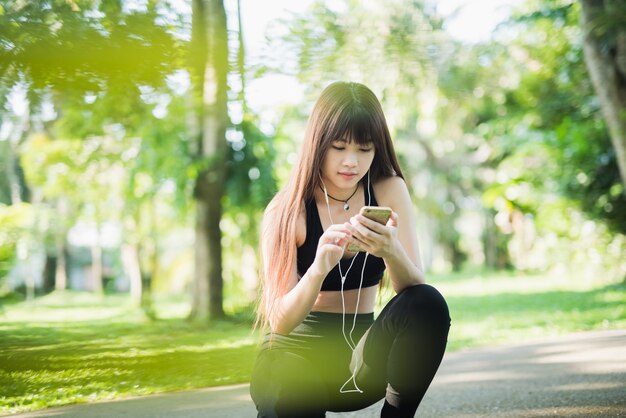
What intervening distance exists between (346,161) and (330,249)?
301mm

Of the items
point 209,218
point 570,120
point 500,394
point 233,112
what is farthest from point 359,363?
point 570,120

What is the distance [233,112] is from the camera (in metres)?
4.13

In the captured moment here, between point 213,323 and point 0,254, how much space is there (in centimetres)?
231

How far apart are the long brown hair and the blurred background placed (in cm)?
27

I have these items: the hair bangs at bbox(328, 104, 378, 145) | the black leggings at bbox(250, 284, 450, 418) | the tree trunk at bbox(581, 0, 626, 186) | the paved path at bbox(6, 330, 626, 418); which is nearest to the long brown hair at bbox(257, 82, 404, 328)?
the hair bangs at bbox(328, 104, 378, 145)

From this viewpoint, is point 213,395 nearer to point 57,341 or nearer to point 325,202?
point 57,341

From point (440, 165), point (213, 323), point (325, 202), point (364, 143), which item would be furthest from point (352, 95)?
point (440, 165)

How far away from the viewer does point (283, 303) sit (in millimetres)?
1619

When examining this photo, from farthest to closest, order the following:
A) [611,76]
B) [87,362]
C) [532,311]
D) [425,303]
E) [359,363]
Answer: [532,311] < [611,76] < [87,362] < [359,363] < [425,303]

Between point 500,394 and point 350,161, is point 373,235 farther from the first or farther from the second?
point 500,394

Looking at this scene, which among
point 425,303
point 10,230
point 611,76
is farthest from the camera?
point 611,76

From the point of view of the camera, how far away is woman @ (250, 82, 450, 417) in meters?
1.58

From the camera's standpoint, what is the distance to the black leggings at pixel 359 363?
5.23 ft

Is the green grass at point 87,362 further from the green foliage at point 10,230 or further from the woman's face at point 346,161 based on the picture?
the woman's face at point 346,161
